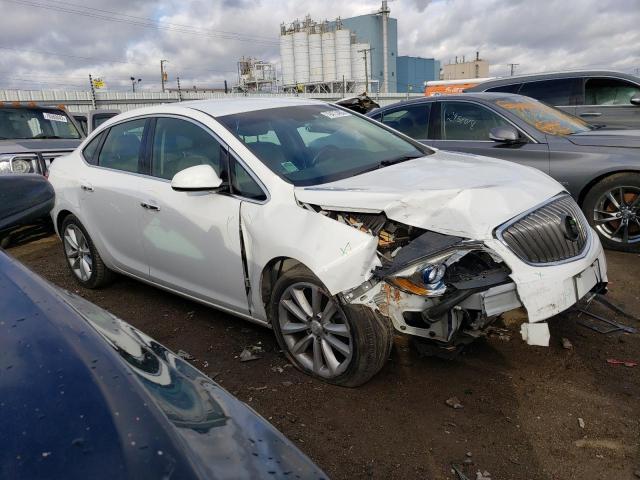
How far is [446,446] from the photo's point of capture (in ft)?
8.04

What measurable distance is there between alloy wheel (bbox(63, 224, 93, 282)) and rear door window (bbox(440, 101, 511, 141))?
13.1ft

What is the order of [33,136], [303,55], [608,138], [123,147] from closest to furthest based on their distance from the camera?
[123,147] < [608,138] < [33,136] < [303,55]

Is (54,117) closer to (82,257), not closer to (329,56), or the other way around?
(82,257)

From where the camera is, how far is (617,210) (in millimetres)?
4945

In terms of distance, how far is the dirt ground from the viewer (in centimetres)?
234

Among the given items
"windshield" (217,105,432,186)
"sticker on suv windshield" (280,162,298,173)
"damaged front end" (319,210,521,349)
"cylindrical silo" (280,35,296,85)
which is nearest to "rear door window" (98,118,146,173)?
"windshield" (217,105,432,186)

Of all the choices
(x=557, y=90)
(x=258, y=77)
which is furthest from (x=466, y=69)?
(x=557, y=90)

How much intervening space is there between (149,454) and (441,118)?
221 inches

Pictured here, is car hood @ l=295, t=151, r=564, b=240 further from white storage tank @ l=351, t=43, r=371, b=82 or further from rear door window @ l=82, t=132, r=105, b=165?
white storage tank @ l=351, t=43, r=371, b=82

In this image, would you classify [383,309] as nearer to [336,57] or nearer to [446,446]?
[446,446]

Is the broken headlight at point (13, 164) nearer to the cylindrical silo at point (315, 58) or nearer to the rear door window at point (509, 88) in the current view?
the rear door window at point (509, 88)

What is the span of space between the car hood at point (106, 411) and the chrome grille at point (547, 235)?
1784mm

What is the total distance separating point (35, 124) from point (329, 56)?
5500cm

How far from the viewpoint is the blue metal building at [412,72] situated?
66.6 m
